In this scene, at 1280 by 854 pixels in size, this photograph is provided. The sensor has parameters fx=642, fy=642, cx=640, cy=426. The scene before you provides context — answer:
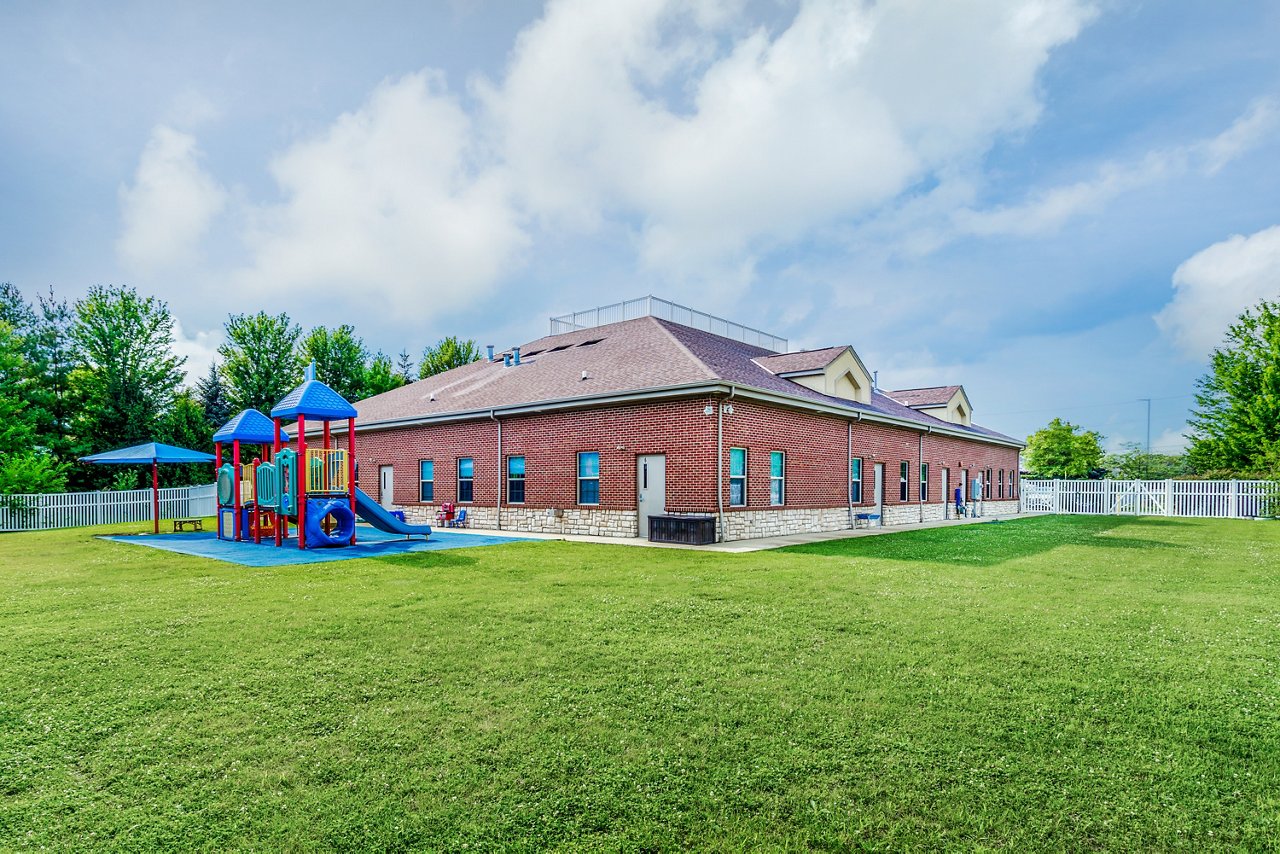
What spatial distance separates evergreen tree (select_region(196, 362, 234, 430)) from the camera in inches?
1543

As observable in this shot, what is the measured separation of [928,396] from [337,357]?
124ft

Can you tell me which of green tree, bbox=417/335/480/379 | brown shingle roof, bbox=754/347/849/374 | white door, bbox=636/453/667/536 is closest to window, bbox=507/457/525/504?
white door, bbox=636/453/667/536

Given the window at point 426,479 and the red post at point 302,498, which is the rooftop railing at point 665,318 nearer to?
the window at point 426,479

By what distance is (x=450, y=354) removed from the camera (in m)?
45.5

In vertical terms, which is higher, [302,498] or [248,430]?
[248,430]

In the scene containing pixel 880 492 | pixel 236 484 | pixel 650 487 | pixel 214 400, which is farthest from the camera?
pixel 214 400

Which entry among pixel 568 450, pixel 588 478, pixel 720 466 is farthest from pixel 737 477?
pixel 568 450

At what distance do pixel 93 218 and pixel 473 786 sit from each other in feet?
74.6

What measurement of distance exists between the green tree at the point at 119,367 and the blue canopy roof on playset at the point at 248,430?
66.5ft

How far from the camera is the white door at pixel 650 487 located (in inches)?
600

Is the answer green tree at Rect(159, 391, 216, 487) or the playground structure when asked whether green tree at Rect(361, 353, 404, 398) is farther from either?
the playground structure

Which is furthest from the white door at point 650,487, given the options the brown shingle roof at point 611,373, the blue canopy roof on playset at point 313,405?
the blue canopy roof on playset at point 313,405

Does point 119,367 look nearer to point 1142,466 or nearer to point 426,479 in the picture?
point 426,479

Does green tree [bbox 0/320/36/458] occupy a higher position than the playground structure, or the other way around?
green tree [bbox 0/320/36/458]
